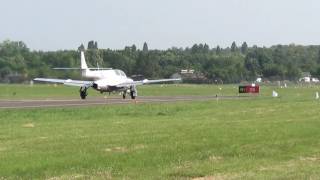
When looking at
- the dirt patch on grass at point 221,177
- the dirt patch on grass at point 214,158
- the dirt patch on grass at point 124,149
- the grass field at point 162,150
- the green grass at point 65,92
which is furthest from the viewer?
the green grass at point 65,92

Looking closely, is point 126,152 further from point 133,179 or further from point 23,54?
point 23,54

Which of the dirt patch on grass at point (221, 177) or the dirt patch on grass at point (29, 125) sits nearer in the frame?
the dirt patch on grass at point (221, 177)

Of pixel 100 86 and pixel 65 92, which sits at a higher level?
pixel 100 86

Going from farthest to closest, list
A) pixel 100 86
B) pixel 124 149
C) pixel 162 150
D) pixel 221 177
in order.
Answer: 1. pixel 100 86
2. pixel 124 149
3. pixel 162 150
4. pixel 221 177

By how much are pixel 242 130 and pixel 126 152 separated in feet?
22.2

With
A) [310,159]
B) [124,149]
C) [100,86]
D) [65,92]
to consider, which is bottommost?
[65,92]

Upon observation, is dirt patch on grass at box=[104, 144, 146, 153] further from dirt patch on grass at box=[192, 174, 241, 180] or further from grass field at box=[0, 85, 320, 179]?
dirt patch on grass at box=[192, 174, 241, 180]

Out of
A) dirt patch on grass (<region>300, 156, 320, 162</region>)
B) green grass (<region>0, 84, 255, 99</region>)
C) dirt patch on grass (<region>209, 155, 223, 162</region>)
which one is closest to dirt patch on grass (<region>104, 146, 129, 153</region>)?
dirt patch on grass (<region>209, 155, 223, 162</region>)

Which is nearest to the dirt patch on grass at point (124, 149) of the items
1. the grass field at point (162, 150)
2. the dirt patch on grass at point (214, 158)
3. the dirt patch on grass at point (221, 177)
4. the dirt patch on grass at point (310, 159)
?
the grass field at point (162, 150)

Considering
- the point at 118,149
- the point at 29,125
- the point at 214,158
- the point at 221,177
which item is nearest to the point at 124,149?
the point at 118,149

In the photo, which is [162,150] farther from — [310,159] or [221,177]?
[221,177]

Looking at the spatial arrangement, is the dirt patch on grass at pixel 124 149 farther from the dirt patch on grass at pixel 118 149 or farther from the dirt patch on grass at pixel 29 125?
the dirt patch on grass at pixel 29 125

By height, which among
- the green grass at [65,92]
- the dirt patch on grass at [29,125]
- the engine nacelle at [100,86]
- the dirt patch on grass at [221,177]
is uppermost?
the engine nacelle at [100,86]

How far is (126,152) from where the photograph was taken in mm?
16594
